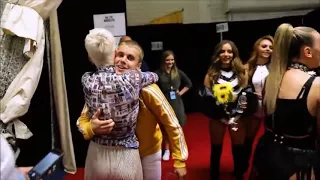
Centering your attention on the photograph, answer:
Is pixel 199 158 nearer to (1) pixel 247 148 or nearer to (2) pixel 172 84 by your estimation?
(2) pixel 172 84

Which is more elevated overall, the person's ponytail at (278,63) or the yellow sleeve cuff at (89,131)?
the person's ponytail at (278,63)

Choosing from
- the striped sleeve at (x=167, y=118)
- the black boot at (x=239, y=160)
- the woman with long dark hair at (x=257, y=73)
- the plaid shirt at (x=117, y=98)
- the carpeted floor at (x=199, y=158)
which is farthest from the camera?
the carpeted floor at (x=199, y=158)

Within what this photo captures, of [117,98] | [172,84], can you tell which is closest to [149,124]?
[117,98]

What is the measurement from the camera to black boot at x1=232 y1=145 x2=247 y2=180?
3.48 meters

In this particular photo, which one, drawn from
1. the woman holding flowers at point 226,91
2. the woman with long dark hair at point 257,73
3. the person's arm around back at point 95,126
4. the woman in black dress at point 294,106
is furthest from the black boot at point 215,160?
the person's arm around back at point 95,126

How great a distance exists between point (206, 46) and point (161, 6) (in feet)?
4.51

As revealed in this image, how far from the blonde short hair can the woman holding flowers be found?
1.31 metres

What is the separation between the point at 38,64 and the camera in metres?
2.29

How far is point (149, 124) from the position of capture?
225 centimetres

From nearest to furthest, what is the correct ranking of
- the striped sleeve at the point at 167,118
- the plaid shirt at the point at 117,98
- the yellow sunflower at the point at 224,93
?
1. the plaid shirt at the point at 117,98
2. the striped sleeve at the point at 167,118
3. the yellow sunflower at the point at 224,93

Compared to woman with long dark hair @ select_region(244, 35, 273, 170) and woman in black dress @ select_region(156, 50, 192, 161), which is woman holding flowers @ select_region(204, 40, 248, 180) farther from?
woman in black dress @ select_region(156, 50, 192, 161)

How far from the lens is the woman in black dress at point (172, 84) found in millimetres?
4258

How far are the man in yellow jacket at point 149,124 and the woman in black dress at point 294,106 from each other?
0.49 metres

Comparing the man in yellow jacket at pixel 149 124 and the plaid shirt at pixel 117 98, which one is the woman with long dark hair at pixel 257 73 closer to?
the man in yellow jacket at pixel 149 124
